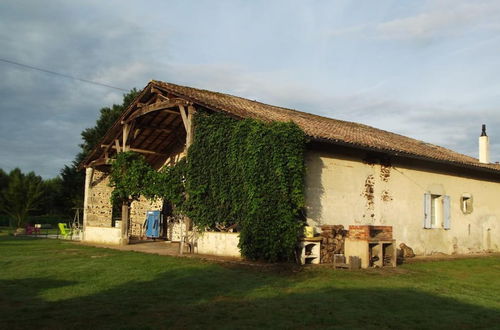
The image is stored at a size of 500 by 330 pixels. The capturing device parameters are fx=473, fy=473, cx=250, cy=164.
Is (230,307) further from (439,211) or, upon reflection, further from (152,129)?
(152,129)

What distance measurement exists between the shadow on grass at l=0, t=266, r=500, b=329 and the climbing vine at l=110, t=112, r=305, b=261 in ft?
9.16

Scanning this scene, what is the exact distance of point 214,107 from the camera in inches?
525

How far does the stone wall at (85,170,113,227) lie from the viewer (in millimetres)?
20328

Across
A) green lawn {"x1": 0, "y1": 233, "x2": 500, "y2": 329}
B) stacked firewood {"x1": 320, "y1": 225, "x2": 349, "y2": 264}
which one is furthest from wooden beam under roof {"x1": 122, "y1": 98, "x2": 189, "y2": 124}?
stacked firewood {"x1": 320, "y1": 225, "x2": 349, "y2": 264}

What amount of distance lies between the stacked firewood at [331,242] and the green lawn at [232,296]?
1329 mm

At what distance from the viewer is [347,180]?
13.8 m

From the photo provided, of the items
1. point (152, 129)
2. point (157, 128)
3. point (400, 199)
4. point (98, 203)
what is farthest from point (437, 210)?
point (98, 203)

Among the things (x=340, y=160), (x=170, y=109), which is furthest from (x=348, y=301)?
(x=170, y=109)

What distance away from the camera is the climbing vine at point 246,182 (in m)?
Answer: 11.6

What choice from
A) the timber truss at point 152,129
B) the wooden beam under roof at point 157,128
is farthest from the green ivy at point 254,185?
the wooden beam under roof at point 157,128

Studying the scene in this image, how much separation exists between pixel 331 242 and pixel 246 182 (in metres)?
2.70

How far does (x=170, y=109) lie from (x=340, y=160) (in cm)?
619

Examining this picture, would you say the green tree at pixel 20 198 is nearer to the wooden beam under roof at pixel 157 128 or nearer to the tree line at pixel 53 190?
the tree line at pixel 53 190

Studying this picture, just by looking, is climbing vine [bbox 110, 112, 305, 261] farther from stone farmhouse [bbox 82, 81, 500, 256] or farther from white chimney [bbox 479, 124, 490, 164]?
white chimney [bbox 479, 124, 490, 164]
